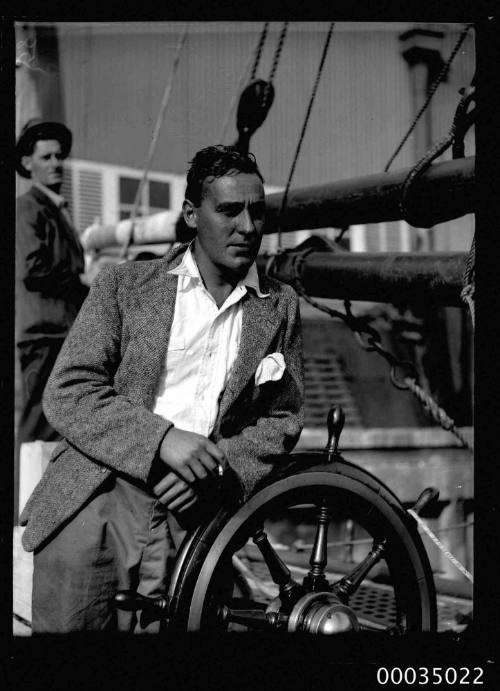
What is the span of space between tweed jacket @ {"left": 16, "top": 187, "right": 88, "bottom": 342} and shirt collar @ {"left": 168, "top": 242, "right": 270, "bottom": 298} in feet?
8.55

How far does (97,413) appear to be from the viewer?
1.81m

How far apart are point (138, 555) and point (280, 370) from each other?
0.56 m

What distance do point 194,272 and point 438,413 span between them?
1.38m

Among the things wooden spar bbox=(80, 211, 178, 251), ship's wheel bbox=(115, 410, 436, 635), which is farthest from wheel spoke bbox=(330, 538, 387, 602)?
wooden spar bbox=(80, 211, 178, 251)

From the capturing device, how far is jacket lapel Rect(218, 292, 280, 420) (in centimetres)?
194

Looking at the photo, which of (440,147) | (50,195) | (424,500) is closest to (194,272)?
(424,500)

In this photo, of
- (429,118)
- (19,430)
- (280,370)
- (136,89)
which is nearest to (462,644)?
(280,370)

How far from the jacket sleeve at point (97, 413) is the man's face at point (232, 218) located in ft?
1.14

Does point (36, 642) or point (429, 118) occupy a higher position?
point (429, 118)

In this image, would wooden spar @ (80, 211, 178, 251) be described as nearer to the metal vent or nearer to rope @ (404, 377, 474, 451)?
the metal vent

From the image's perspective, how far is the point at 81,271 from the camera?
4828 millimetres

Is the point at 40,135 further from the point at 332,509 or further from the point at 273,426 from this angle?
the point at 332,509

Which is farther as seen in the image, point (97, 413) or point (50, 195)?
point (50, 195)
